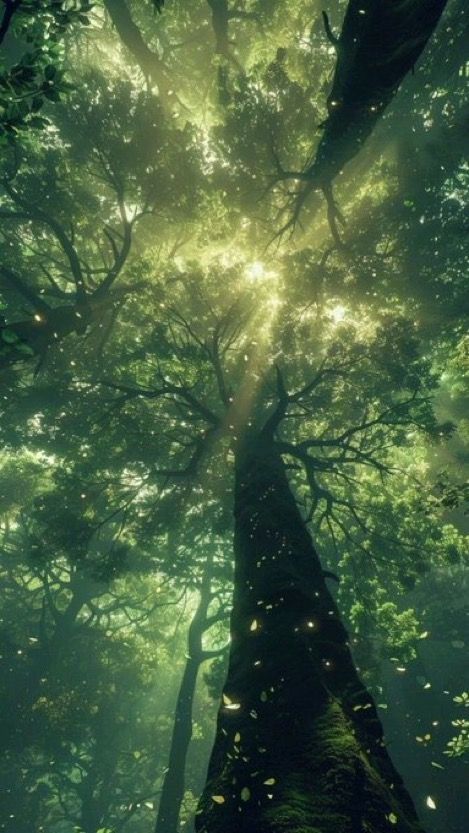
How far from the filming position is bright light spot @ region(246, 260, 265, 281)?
1189cm

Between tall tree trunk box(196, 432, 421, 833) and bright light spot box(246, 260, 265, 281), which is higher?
→ bright light spot box(246, 260, 265, 281)

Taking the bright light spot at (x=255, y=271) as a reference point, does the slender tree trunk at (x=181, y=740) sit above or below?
below

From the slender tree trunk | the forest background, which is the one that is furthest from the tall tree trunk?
the slender tree trunk

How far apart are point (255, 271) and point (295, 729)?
11055 millimetres

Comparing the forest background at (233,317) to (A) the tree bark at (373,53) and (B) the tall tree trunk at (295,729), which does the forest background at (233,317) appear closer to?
(A) the tree bark at (373,53)

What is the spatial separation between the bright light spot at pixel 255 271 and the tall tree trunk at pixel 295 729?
911cm

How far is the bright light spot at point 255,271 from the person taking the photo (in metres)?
11.9

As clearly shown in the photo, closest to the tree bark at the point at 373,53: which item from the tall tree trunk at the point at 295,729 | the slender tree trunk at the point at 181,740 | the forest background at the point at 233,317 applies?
the forest background at the point at 233,317

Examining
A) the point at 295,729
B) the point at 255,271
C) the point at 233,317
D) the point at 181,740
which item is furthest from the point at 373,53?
the point at 181,740

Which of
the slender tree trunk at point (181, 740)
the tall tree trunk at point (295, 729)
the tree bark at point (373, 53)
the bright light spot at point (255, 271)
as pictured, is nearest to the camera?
the tall tree trunk at point (295, 729)

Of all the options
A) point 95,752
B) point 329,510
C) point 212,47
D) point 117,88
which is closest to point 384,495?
point 329,510

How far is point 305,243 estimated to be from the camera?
16250 millimetres

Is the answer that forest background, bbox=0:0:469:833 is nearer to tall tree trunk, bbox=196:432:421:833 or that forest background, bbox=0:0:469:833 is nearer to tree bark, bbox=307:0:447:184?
tree bark, bbox=307:0:447:184

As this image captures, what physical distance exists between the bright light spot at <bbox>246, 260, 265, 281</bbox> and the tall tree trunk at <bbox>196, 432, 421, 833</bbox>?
29.9 feet
